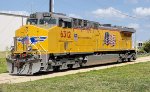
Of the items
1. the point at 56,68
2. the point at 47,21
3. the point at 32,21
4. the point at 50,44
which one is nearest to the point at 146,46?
the point at 56,68

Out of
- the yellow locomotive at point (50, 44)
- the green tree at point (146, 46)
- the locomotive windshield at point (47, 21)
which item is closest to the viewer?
the yellow locomotive at point (50, 44)

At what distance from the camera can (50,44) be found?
21750 mm

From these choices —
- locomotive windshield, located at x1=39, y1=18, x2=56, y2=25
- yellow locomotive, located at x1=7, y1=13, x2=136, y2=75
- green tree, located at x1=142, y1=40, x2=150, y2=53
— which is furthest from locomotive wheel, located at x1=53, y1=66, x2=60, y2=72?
green tree, located at x1=142, y1=40, x2=150, y2=53

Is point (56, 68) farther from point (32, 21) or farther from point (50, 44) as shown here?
point (32, 21)

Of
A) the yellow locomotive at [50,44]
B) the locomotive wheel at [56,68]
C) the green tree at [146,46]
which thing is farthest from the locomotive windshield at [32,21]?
the green tree at [146,46]

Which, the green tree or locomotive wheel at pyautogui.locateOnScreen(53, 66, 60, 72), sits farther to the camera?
the green tree

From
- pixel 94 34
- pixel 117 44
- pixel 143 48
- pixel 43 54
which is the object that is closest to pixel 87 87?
pixel 43 54

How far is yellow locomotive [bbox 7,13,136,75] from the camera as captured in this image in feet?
70.4

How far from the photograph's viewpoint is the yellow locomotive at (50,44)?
21469 millimetres

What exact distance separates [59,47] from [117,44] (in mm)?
11166

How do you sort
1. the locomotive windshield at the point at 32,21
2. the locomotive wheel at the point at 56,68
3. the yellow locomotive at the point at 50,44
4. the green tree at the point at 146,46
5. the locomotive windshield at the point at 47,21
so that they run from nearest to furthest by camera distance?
the yellow locomotive at the point at 50,44 < the locomotive windshield at the point at 47,21 < the locomotive windshield at the point at 32,21 < the locomotive wheel at the point at 56,68 < the green tree at the point at 146,46

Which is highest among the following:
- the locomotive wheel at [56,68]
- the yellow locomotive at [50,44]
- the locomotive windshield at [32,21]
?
the locomotive windshield at [32,21]

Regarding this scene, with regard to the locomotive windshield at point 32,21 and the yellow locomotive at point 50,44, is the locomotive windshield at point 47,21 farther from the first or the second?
the locomotive windshield at point 32,21

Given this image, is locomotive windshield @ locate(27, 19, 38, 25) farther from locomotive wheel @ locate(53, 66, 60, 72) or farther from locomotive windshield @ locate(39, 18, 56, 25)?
locomotive wheel @ locate(53, 66, 60, 72)
